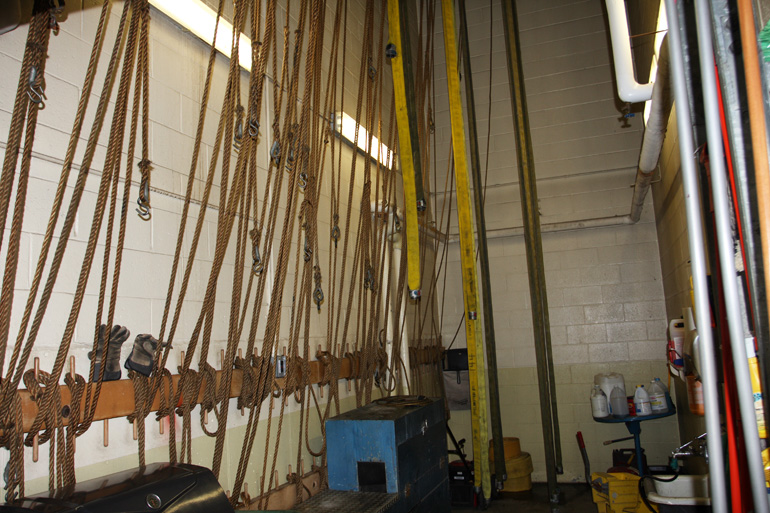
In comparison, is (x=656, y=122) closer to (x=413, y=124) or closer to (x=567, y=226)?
(x=413, y=124)

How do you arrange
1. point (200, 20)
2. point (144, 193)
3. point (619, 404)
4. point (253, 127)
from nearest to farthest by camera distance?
point (144, 193)
point (253, 127)
point (200, 20)
point (619, 404)

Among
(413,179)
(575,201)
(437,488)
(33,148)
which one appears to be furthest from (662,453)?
(33,148)

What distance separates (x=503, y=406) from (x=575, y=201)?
2.34 meters

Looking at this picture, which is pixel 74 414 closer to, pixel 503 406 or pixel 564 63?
pixel 503 406

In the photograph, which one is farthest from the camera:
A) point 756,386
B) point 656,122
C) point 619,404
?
point 619,404

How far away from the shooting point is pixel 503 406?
19.9ft

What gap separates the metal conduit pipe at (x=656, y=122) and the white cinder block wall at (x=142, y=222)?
6.58 feet

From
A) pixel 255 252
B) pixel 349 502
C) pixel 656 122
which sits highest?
pixel 656 122

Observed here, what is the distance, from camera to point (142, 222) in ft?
7.70

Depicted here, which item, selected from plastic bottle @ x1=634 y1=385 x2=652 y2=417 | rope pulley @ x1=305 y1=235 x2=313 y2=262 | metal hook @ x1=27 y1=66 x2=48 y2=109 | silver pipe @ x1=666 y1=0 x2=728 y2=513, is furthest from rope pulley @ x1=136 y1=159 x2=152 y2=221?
plastic bottle @ x1=634 y1=385 x2=652 y2=417

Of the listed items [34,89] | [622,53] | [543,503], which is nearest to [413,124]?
[622,53]

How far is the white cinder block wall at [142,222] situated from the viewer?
6.29 ft

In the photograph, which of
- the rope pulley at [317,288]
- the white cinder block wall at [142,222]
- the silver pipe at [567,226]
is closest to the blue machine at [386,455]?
the white cinder block wall at [142,222]

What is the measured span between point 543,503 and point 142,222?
4.30 metres
